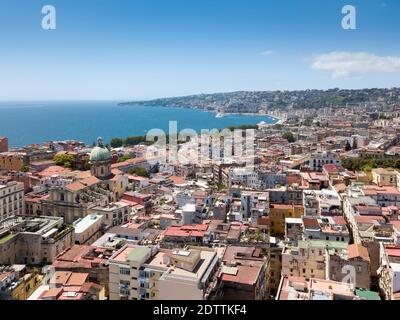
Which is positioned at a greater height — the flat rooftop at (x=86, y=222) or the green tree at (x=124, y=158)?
the green tree at (x=124, y=158)

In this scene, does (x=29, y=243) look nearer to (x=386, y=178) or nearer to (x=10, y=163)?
(x=10, y=163)

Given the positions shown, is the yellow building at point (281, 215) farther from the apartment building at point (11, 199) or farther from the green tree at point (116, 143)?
the green tree at point (116, 143)

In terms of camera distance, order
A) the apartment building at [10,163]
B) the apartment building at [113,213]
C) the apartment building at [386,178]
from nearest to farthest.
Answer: the apartment building at [113,213], the apartment building at [386,178], the apartment building at [10,163]

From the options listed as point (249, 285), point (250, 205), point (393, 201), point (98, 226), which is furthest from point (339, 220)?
point (98, 226)

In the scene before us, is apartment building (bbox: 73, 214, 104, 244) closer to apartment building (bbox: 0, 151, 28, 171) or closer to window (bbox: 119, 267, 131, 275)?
window (bbox: 119, 267, 131, 275)

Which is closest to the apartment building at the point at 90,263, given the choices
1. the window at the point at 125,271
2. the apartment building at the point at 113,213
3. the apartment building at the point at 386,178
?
the window at the point at 125,271

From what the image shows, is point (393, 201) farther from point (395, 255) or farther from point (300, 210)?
point (395, 255)

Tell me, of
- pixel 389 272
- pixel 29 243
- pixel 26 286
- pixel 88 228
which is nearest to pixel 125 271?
pixel 26 286

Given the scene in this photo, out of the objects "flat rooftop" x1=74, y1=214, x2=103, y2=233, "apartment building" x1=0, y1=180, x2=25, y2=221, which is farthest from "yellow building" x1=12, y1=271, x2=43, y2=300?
"apartment building" x1=0, y1=180, x2=25, y2=221
